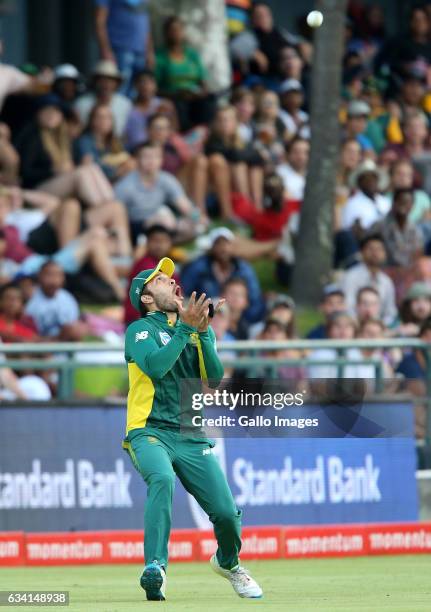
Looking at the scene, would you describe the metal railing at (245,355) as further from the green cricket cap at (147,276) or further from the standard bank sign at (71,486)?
the green cricket cap at (147,276)

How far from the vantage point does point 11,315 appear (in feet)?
49.9

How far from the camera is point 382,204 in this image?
62.0ft

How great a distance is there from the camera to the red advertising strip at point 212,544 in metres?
13.1

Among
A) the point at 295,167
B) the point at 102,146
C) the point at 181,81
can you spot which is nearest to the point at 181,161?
the point at 102,146

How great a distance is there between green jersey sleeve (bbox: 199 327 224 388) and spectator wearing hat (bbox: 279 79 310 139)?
11.5m

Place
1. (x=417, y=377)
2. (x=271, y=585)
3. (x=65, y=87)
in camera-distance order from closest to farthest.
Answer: (x=271, y=585) < (x=417, y=377) < (x=65, y=87)

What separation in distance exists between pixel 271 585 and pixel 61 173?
25.1 ft

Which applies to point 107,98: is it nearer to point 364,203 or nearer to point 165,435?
point 364,203

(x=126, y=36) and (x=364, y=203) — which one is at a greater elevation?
(x=126, y=36)

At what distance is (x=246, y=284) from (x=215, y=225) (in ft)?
7.26

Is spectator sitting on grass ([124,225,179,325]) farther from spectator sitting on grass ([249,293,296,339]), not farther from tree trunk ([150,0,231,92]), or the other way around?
tree trunk ([150,0,231,92])

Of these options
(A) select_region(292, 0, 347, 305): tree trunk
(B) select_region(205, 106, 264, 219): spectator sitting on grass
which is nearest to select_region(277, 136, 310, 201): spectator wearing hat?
(B) select_region(205, 106, 264, 219): spectator sitting on grass

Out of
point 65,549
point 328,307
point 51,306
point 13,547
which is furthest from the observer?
point 328,307

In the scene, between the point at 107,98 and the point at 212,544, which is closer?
the point at 212,544
